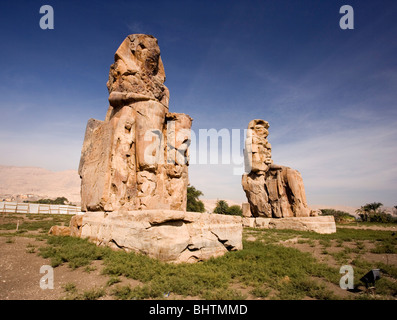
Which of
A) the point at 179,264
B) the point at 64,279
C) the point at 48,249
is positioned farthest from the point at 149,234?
the point at 48,249

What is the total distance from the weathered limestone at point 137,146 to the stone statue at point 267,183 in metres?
9.06

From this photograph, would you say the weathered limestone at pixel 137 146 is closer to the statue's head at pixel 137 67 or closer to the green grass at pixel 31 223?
the statue's head at pixel 137 67

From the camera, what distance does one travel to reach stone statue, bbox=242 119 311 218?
559 inches

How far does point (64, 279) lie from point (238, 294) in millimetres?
3026

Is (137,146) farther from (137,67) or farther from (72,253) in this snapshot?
(72,253)

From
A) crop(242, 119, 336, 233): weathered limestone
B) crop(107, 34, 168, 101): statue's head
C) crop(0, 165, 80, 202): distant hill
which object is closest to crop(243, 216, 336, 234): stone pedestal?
crop(242, 119, 336, 233): weathered limestone

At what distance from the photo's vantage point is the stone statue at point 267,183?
46.6ft

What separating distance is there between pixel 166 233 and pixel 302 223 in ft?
35.4

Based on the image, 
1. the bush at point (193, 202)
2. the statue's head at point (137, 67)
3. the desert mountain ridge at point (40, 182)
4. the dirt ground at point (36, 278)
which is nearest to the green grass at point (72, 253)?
the dirt ground at point (36, 278)

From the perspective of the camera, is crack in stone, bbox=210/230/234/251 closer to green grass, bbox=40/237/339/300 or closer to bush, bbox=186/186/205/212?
green grass, bbox=40/237/339/300

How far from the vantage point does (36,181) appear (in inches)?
3809

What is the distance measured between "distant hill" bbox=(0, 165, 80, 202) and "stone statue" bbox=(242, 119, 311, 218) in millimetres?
67878

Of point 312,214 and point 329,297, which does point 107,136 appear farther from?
point 312,214
